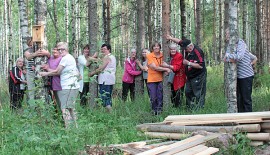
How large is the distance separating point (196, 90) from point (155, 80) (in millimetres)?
1055

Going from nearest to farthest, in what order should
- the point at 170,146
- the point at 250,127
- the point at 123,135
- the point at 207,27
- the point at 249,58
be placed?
the point at 170,146 → the point at 250,127 → the point at 123,135 → the point at 249,58 → the point at 207,27

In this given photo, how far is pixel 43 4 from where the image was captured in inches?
308

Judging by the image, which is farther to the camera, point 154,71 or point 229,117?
point 154,71

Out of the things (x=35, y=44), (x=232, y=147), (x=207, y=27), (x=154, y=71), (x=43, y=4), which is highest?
(x=207, y=27)

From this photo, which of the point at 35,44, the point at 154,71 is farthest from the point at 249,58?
the point at 35,44

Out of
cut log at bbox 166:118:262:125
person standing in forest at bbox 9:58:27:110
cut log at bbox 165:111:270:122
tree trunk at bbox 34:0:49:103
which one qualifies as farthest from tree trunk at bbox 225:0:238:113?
person standing in forest at bbox 9:58:27:110

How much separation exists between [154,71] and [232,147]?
3908 mm

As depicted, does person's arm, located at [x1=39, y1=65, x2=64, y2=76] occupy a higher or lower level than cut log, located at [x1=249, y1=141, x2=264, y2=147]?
higher

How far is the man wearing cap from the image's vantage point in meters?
9.29

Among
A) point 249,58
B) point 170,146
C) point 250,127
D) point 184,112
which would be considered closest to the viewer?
point 170,146

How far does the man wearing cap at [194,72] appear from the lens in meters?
9.29

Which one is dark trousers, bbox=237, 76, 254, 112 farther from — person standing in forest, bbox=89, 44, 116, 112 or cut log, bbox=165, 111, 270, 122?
person standing in forest, bbox=89, 44, 116, 112

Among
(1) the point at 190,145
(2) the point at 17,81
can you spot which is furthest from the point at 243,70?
(2) the point at 17,81

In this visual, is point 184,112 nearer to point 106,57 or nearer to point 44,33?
point 106,57
